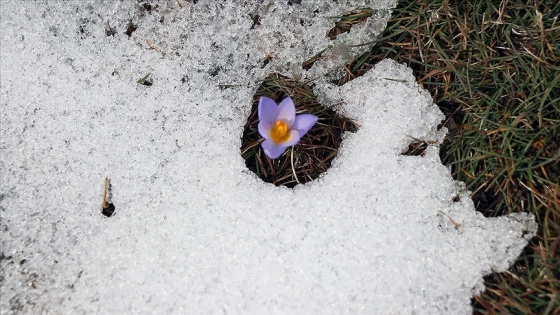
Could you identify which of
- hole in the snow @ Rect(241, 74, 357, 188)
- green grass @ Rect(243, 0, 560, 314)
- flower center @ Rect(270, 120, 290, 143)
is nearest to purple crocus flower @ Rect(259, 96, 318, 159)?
flower center @ Rect(270, 120, 290, 143)

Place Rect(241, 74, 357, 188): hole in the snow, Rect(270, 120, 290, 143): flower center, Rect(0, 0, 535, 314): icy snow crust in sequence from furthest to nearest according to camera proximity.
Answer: Rect(241, 74, 357, 188): hole in the snow
Rect(270, 120, 290, 143): flower center
Rect(0, 0, 535, 314): icy snow crust

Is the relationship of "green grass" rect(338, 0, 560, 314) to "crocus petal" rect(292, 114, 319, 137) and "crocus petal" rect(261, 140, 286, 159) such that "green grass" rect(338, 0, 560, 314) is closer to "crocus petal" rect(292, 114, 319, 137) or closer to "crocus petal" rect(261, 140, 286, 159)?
"crocus petal" rect(292, 114, 319, 137)

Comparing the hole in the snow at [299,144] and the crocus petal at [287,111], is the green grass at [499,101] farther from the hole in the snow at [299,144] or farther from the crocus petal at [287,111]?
the crocus petal at [287,111]

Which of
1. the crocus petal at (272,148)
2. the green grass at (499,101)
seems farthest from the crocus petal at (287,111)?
the green grass at (499,101)

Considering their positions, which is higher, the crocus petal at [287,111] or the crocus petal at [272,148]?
the crocus petal at [287,111]

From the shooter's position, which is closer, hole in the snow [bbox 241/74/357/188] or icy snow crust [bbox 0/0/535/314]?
icy snow crust [bbox 0/0/535/314]

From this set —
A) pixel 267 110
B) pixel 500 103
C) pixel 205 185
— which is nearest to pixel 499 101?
pixel 500 103

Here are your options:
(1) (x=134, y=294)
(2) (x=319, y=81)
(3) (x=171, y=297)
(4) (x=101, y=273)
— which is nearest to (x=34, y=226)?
(4) (x=101, y=273)

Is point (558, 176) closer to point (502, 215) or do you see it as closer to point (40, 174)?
point (502, 215)
